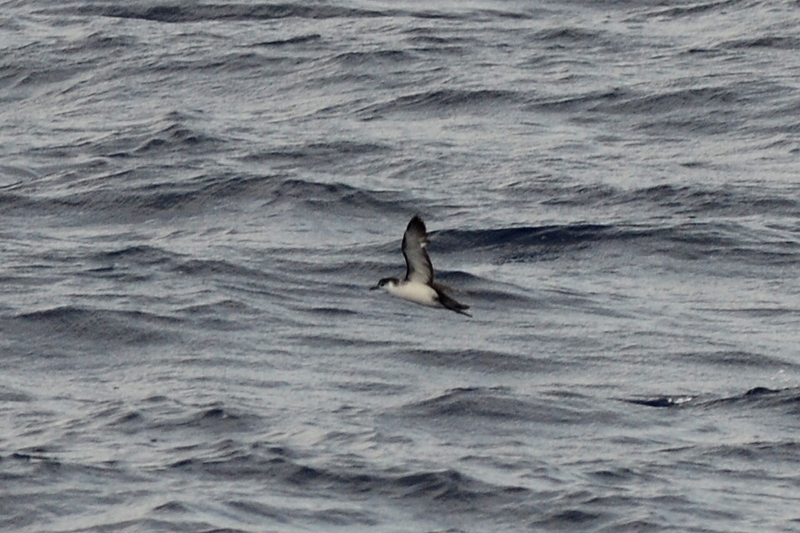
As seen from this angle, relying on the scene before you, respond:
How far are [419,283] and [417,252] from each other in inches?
19.9

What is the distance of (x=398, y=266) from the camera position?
28.3 meters

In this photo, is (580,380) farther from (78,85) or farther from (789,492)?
(78,85)

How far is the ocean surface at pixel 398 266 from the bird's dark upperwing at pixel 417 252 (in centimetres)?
254

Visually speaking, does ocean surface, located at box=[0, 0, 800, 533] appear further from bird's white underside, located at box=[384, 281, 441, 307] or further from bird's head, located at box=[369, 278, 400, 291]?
bird's white underside, located at box=[384, 281, 441, 307]

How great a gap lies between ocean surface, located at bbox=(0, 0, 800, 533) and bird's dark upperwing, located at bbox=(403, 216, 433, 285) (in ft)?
8.32

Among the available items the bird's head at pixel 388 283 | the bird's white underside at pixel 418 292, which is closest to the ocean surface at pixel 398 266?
the bird's head at pixel 388 283

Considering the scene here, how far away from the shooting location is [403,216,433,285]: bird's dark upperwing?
1959 centimetres

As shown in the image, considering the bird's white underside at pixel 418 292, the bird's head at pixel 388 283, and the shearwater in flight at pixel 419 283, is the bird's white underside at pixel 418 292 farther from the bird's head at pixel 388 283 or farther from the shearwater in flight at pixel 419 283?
the bird's head at pixel 388 283

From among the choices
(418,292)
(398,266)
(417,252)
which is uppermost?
(417,252)

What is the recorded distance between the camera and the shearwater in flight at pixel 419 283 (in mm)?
19891

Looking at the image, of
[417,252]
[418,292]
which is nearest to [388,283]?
[418,292]

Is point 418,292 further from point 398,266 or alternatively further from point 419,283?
point 398,266

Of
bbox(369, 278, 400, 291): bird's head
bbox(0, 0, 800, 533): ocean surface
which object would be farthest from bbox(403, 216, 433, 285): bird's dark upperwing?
bbox(0, 0, 800, 533): ocean surface

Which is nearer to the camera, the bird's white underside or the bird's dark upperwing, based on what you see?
the bird's dark upperwing
